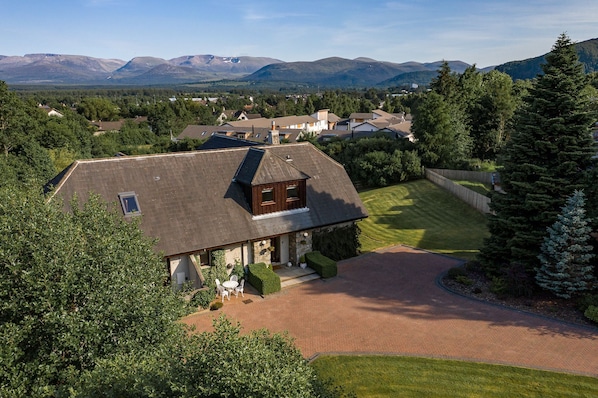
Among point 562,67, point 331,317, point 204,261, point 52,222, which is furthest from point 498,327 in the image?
point 52,222

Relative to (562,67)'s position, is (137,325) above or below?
below

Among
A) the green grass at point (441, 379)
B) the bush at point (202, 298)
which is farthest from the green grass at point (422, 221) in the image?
the green grass at point (441, 379)

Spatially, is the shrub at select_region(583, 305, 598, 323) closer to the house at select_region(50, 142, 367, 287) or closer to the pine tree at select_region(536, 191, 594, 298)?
the pine tree at select_region(536, 191, 594, 298)

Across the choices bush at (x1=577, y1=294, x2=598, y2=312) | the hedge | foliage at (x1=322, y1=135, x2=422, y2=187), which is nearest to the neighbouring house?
foliage at (x1=322, y1=135, x2=422, y2=187)

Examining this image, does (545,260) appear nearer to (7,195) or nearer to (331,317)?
(331,317)

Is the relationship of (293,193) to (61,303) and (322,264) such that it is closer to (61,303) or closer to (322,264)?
(322,264)

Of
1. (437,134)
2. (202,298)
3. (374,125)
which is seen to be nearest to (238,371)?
(202,298)
